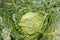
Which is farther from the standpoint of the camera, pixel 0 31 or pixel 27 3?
pixel 27 3

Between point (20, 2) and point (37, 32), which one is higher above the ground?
point (20, 2)

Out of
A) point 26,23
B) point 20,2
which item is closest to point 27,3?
point 20,2

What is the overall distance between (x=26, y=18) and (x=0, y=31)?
16 centimetres

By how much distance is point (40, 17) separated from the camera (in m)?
1.40

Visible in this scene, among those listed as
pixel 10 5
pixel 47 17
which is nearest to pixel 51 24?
pixel 47 17

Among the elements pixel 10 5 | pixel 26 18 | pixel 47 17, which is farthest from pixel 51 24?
pixel 10 5

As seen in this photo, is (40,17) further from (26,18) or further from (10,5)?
(10,5)

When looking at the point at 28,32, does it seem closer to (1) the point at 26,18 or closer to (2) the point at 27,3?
(1) the point at 26,18

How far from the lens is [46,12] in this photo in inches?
56.2

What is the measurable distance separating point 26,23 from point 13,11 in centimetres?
13

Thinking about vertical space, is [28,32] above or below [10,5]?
below

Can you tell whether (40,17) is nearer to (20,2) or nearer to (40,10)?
(40,10)

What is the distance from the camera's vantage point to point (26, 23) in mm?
1367

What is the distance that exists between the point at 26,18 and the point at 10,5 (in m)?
0.15
